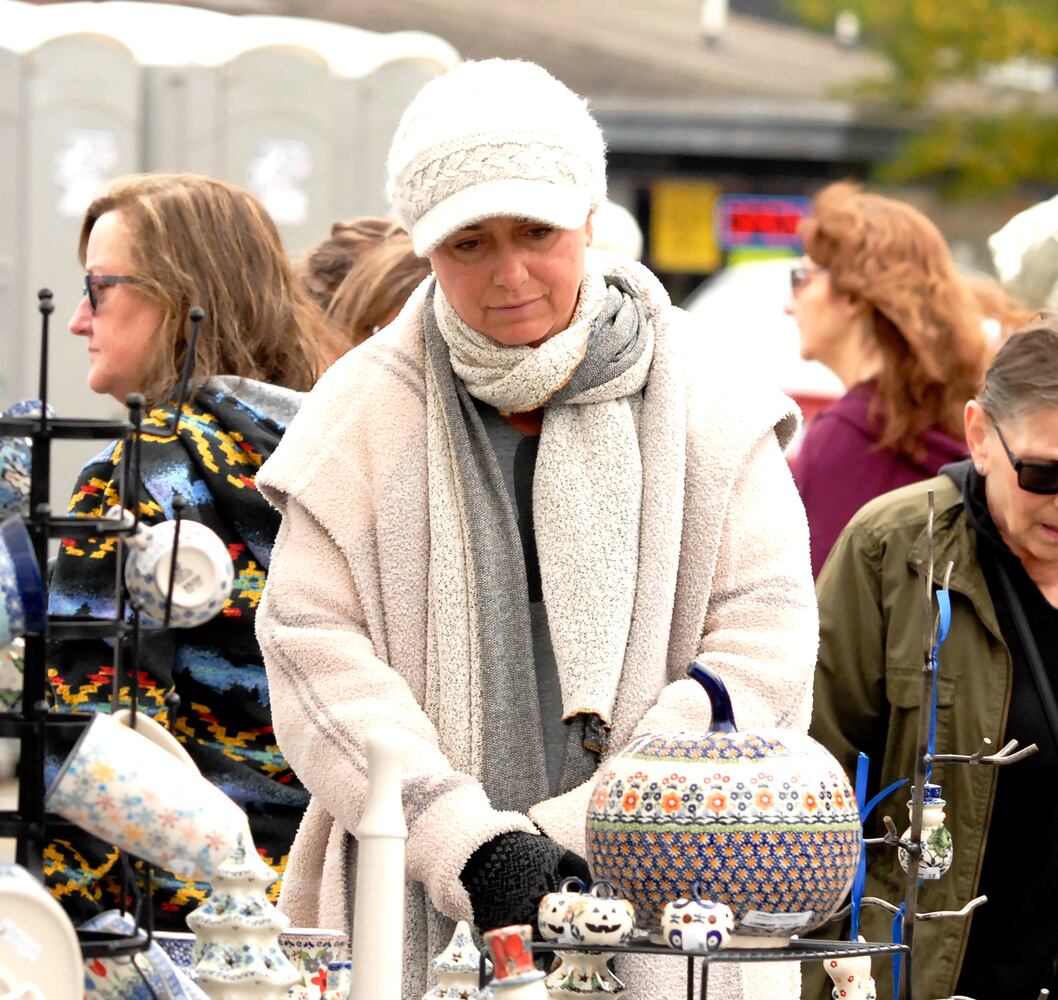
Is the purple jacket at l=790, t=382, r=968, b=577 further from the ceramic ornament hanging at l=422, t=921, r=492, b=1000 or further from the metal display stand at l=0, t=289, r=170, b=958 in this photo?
the metal display stand at l=0, t=289, r=170, b=958

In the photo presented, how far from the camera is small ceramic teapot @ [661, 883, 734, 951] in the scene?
1.93 meters

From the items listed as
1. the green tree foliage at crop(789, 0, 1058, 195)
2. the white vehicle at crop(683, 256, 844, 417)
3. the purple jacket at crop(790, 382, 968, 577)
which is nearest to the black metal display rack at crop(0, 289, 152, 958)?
the purple jacket at crop(790, 382, 968, 577)

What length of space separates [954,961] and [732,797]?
1467mm

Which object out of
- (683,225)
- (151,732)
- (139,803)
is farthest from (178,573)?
(683,225)

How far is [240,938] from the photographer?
6.40ft

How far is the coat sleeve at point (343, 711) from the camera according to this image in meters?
2.38

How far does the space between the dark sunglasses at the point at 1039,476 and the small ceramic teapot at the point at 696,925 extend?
4.77 feet

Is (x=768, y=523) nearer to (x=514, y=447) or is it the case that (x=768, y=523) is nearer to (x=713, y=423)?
(x=713, y=423)

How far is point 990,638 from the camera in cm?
343

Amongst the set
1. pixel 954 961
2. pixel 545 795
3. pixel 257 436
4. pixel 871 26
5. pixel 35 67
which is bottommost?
pixel 954 961

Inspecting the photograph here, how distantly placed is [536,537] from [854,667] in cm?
105

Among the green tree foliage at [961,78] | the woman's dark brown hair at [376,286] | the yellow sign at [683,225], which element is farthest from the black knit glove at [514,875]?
the green tree foliage at [961,78]

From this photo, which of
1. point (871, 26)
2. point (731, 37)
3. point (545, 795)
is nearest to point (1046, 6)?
point (871, 26)

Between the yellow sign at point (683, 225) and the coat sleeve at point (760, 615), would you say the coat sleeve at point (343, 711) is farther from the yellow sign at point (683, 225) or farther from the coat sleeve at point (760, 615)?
the yellow sign at point (683, 225)
